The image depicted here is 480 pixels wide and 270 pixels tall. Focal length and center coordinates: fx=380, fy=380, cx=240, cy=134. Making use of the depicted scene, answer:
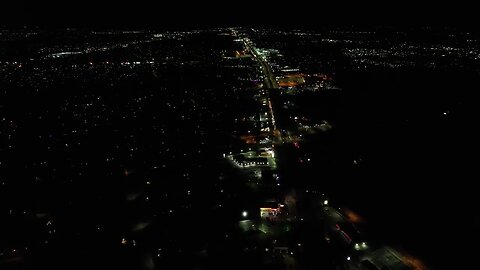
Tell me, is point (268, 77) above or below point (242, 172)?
below

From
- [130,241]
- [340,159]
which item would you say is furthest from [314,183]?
[130,241]

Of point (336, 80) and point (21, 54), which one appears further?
point (21, 54)

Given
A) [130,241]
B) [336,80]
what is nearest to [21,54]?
[336,80]

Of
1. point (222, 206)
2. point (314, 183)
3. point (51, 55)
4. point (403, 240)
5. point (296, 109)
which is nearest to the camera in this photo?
point (403, 240)

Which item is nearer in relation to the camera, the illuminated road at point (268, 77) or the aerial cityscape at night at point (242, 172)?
the aerial cityscape at night at point (242, 172)

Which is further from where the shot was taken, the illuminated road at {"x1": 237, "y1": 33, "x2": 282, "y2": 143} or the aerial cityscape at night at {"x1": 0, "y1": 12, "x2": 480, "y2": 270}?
the illuminated road at {"x1": 237, "y1": 33, "x2": 282, "y2": 143}

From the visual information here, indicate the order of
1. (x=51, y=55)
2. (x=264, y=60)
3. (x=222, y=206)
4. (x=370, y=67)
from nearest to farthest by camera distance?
(x=222, y=206) < (x=370, y=67) < (x=264, y=60) < (x=51, y=55)

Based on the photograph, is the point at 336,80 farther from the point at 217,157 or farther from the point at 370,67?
the point at 217,157

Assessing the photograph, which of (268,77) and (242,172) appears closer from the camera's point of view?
(242,172)
